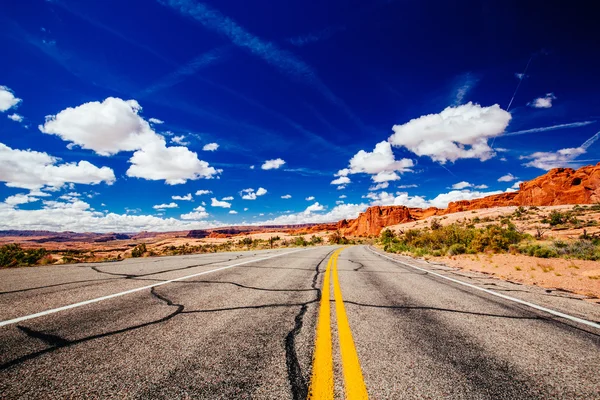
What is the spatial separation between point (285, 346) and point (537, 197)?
113112 millimetres

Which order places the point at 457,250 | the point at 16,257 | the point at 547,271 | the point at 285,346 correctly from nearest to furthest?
1. the point at 285,346
2. the point at 547,271
3. the point at 16,257
4. the point at 457,250

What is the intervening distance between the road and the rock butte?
99195 mm

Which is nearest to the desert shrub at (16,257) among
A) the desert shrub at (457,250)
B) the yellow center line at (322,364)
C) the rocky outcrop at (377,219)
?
the yellow center line at (322,364)

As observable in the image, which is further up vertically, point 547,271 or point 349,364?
point 349,364

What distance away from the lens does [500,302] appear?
4945mm

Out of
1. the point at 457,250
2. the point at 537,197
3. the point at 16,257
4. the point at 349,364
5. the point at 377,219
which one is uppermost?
the point at 537,197

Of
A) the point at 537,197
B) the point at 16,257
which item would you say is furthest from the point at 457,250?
the point at 537,197

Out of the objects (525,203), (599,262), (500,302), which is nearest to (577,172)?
(525,203)

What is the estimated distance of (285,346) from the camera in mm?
2764

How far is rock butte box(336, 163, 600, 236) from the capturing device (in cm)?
7282

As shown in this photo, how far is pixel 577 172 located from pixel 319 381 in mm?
115241

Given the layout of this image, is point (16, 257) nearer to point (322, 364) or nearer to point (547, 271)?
point (322, 364)

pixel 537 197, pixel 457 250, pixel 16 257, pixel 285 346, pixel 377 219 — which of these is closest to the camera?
pixel 285 346

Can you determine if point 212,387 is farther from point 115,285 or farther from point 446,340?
point 115,285
